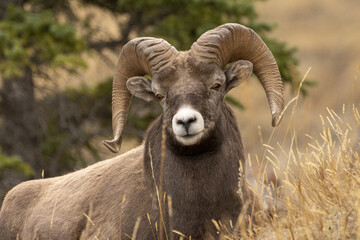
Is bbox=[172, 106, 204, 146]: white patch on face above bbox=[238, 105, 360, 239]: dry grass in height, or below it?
above

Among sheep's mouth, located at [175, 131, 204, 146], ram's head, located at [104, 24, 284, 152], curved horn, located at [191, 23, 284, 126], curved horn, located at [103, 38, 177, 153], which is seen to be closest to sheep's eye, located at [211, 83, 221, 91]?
ram's head, located at [104, 24, 284, 152]

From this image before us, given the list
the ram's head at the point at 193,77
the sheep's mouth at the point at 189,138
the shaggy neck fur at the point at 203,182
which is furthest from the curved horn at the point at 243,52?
the sheep's mouth at the point at 189,138

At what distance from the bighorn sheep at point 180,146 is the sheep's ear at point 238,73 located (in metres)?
0.01

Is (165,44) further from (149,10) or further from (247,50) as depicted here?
(149,10)

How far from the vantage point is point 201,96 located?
6465mm

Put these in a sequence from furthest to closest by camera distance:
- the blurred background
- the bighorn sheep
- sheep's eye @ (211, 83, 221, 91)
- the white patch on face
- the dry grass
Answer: the blurred background
sheep's eye @ (211, 83, 221, 91)
the bighorn sheep
the white patch on face
the dry grass

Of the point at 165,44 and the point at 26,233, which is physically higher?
the point at 165,44

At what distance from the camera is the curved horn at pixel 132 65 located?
6.95 meters

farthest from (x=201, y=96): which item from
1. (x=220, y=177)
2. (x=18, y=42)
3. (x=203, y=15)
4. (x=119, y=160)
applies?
(x=203, y=15)

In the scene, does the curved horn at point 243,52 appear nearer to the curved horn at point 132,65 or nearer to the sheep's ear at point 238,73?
the sheep's ear at point 238,73

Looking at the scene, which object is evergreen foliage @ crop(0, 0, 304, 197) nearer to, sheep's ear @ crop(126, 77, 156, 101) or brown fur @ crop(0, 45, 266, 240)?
sheep's ear @ crop(126, 77, 156, 101)

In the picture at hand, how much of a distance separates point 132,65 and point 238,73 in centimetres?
128

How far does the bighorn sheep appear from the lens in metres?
6.50

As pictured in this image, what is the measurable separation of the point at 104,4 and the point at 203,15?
4113 millimetres
